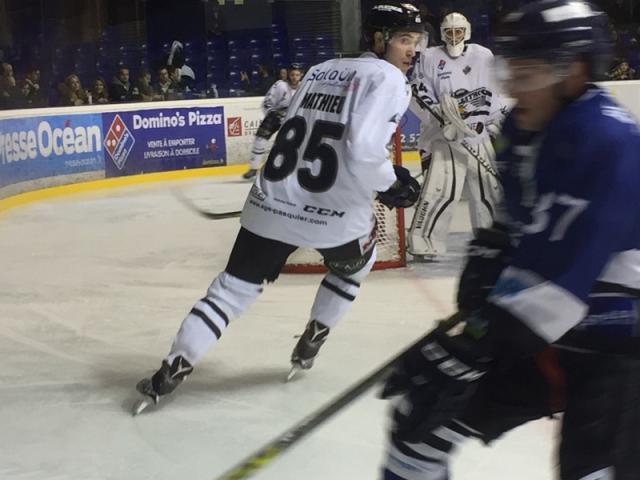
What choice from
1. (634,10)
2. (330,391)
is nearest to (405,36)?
(330,391)

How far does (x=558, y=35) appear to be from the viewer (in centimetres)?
117

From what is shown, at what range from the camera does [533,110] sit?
1237 mm

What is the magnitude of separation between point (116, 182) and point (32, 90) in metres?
0.98

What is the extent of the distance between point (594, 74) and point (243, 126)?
7753mm

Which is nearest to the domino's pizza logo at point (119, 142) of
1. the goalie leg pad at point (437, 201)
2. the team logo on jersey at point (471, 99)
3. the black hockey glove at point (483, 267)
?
the goalie leg pad at point (437, 201)

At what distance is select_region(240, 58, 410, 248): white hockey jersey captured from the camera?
7.79 ft

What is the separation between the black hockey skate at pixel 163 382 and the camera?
2.45 meters

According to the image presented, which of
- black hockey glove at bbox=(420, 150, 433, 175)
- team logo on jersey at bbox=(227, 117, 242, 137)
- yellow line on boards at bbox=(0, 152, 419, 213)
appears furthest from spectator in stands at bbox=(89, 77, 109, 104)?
black hockey glove at bbox=(420, 150, 433, 175)

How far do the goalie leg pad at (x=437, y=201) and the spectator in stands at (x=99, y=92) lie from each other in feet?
14.8

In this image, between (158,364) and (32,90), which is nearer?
(158,364)

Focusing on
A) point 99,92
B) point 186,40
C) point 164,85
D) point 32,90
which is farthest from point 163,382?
point 186,40

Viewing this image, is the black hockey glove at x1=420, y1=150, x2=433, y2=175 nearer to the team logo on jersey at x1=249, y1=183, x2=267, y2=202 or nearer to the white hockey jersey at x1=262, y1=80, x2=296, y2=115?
the team logo on jersey at x1=249, y1=183, x2=267, y2=202

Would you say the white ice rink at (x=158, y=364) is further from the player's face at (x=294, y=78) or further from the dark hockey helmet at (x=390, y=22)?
the player's face at (x=294, y=78)

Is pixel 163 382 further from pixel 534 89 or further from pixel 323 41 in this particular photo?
pixel 323 41
